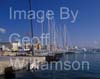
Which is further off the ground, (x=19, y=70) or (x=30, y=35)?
(x=30, y=35)

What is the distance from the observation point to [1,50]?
37875mm

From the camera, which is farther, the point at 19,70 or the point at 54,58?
the point at 54,58

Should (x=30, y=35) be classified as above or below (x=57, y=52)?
above

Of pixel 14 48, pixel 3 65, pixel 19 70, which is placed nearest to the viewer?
pixel 3 65

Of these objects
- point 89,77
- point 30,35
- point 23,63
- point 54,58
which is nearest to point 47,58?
point 54,58

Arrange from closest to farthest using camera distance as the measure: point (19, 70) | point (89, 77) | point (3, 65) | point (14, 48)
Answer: point (3, 65) → point (89, 77) → point (19, 70) → point (14, 48)

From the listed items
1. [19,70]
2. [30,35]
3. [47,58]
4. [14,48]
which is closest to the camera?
[19,70]

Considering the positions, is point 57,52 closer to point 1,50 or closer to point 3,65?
point 1,50

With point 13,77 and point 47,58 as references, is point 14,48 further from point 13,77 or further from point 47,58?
point 13,77

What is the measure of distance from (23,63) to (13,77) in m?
4.17

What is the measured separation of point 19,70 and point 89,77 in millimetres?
5041

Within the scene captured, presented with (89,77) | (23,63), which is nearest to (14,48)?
(23,63)

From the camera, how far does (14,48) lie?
41531 millimetres

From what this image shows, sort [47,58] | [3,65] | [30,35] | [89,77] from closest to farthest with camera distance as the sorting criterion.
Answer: [3,65]
[89,77]
[30,35]
[47,58]
